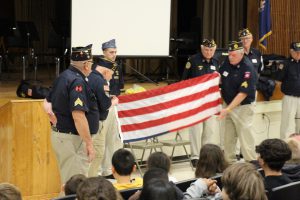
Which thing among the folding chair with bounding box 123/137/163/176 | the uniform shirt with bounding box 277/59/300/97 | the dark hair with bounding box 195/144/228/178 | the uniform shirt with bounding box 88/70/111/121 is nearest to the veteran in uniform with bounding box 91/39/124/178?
the folding chair with bounding box 123/137/163/176

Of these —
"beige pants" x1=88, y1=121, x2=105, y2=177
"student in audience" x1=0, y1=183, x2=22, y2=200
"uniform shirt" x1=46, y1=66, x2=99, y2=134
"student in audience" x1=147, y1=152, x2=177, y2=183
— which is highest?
"uniform shirt" x1=46, y1=66, x2=99, y2=134

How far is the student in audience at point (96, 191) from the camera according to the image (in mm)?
3184

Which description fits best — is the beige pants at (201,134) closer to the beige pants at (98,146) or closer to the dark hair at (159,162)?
the beige pants at (98,146)

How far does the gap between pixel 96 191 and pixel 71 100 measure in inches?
99.4

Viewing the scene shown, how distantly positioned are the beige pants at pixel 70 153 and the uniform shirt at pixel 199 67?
3236 mm

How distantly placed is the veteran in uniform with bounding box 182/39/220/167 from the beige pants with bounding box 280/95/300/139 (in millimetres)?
1536

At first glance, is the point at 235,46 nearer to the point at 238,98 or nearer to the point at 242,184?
the point at 238,98

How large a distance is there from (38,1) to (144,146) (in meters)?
9.77

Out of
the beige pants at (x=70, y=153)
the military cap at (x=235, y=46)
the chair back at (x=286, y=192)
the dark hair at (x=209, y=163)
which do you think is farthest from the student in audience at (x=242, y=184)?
the military cap at (x=235, y=46)

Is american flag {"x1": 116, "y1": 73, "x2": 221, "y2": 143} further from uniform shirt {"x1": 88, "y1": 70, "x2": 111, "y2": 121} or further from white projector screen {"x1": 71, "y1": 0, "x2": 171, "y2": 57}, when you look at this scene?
white projector screen {"x1": 71, "y1": 0, "x2": 171, "y2": 57}

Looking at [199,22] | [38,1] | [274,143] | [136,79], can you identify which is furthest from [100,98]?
[38,1]

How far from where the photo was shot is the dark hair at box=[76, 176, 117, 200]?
3.18 metres

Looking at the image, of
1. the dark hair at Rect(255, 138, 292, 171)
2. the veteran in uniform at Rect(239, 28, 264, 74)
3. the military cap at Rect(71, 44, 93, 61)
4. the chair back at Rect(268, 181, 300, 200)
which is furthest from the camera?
the veteran in uniform at Rect(239, 28, 264, 74)

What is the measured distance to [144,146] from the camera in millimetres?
8281
